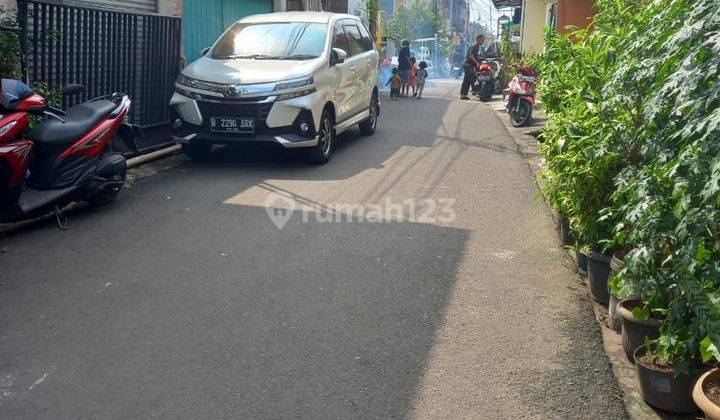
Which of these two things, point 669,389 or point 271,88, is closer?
point 669,389

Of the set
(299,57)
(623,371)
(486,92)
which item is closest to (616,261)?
(623,371)

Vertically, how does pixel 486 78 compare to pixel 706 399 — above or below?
above

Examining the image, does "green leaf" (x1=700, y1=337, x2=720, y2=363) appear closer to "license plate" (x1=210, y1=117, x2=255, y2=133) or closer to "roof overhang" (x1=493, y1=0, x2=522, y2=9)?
"license plate" (x1=210, y1=117, x2=255, y2=133)

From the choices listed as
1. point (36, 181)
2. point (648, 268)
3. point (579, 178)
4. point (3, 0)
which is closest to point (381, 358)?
point (648, 268)

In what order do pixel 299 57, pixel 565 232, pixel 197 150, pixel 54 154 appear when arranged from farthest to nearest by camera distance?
pixel 299 57 → pixel 197 150 → pixel 54 154 → pixel 565 232

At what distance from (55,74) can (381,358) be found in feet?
20.7

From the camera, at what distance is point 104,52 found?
970 cm

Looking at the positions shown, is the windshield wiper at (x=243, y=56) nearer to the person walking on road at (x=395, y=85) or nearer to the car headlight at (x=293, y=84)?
the car headlight at (x=293, y=84)

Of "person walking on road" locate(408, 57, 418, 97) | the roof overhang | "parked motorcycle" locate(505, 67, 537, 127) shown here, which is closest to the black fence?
"parked motorcycle" locate(505, 67, 537, 127)

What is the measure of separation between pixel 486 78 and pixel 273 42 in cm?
1210

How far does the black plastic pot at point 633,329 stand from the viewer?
163 inches

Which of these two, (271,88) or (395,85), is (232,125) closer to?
(271,88)

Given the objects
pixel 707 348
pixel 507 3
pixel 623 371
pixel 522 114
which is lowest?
pixel 623 371

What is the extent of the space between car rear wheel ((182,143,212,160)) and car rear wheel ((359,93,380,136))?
3427 millimetres
